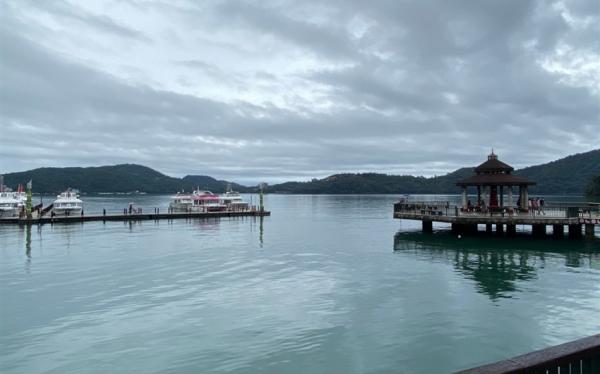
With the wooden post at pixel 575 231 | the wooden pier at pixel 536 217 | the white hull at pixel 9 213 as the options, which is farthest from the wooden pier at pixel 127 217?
the wooden post at pixel 575 231

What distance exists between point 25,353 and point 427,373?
12730 millimetres

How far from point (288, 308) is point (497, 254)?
2206 cm

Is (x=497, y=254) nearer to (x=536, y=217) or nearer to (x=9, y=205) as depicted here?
(x=536, y=217)

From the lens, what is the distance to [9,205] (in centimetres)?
7181

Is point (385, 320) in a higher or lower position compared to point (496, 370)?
lower

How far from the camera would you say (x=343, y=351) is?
44.0 ft

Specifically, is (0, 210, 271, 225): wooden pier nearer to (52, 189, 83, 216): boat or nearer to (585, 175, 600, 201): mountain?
(52, 189, 83, 216): boat

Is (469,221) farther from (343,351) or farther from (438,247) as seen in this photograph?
(343,351)

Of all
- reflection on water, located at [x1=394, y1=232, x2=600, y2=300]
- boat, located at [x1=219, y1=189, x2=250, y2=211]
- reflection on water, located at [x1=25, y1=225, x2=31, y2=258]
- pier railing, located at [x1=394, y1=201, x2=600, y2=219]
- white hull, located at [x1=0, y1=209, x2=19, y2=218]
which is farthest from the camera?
boat, located at [x1=219, y1=189, x2=250, y2=211]

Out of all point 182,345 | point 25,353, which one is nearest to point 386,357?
point 182,345

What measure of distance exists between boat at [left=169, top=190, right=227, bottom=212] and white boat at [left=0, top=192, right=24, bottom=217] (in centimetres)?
2586

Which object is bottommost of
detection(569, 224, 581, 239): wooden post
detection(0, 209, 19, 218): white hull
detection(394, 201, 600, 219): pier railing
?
detection(569, 224, 581, 239): wooden post

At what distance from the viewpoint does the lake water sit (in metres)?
13.1

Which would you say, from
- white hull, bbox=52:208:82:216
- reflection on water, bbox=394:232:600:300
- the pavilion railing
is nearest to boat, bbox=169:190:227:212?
white hull, bbox=52:208:82:216
